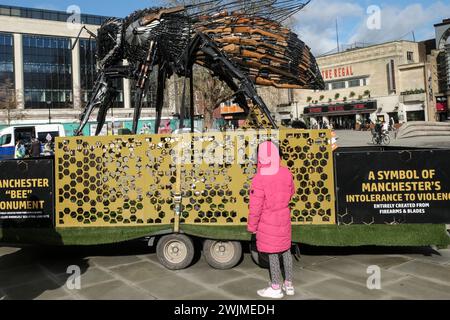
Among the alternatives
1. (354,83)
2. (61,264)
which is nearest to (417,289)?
(61,264)

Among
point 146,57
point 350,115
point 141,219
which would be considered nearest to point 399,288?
point 141,219

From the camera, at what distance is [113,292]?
4648 mm

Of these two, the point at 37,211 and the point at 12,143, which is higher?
the point at 12,143

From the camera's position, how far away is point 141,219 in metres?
5.50

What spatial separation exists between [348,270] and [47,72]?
55507 millimetres

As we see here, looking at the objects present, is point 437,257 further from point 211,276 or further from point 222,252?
point 211,276

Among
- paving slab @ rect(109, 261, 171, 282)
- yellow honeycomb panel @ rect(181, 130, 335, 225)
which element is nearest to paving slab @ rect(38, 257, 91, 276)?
paving slab @ rect(109, 261, 171, 282)

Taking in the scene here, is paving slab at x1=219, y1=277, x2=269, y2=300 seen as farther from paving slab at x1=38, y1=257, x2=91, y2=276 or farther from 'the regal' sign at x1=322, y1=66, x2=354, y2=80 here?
'the regal' sign at x1=322, y1=66, x2=354, y2=80

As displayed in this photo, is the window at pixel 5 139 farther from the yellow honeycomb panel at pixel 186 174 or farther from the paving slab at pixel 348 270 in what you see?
the paving slab at pixel 348 270

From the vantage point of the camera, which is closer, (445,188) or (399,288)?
(399,288)
